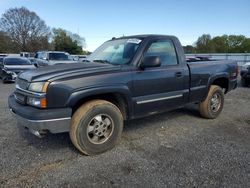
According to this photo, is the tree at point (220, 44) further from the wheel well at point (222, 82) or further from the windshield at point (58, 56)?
the wheel well at point (222, 82)

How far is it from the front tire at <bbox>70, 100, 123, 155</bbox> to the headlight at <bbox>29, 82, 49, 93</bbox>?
23.3 inches

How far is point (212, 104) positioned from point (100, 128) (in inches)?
126

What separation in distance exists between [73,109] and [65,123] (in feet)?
1.03

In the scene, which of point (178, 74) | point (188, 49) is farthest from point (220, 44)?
point (178, 74)

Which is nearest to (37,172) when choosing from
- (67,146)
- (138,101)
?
(67,146)

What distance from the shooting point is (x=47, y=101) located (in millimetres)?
3410

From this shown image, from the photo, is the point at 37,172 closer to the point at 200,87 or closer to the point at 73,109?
the point at 73,109

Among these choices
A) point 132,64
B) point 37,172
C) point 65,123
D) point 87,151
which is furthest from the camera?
point 132,64

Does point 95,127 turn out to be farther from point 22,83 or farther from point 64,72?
point 22,83

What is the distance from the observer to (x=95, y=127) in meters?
3.88

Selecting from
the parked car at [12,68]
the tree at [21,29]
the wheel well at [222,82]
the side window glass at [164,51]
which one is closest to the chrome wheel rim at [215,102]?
the wheel well at [222,82]

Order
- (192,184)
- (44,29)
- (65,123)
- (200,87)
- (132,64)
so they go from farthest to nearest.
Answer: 1. (44,29)
2. (200,87)
3. (132,64)
4. (65,123)
5. (192,184)

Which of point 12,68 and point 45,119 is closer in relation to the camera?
point 45,119

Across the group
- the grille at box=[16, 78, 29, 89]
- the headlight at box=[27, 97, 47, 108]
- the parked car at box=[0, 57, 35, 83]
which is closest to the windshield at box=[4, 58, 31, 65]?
the parked car at box=[0, 57, 35, 83]
